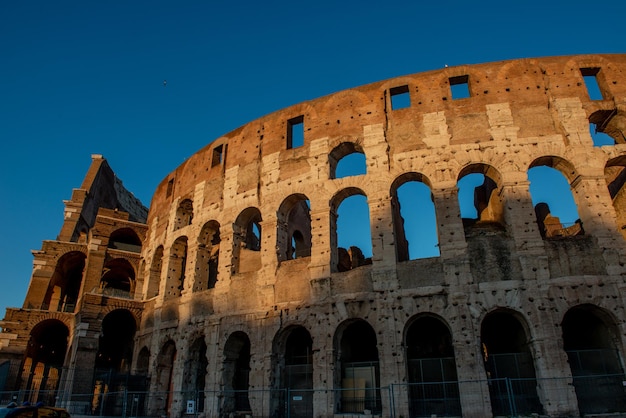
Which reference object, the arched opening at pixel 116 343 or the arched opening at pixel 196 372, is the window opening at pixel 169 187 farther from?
the arched opening at pixel 196 372

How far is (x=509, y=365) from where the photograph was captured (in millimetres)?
12805

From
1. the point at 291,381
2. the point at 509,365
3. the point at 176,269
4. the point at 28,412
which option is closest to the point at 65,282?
the point at 176,269

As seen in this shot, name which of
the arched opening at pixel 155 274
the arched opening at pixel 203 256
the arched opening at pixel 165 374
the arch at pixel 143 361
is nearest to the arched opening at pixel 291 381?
the arched opening at pixel 203 256

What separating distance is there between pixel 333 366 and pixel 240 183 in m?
8.05

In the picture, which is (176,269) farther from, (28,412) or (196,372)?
(28,412)

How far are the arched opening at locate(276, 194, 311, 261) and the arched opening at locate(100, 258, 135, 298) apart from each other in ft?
27.5

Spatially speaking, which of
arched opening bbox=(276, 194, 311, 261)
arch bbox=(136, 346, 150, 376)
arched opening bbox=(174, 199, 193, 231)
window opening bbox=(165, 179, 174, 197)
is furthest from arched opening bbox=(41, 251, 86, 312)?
arched opening bbox=(276, 194, 311, 261)

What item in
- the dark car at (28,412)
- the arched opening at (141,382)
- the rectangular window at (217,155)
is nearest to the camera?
the dark car at (28,412)

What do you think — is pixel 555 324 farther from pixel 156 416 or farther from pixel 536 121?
pixel 156 416

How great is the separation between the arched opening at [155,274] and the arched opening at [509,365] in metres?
14.2

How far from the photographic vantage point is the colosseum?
12391 mm

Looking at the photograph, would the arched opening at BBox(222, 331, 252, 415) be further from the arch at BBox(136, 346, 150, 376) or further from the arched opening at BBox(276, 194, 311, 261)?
the arch at BBox(136, 346, 150, 376)

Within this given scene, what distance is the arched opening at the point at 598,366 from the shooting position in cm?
1165

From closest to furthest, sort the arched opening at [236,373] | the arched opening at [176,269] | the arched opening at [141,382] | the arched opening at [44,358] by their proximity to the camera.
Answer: the arched opening at [236,373], the arched opening at [141,382], the arched opening at [176,269], the arched opening at [44,358]
